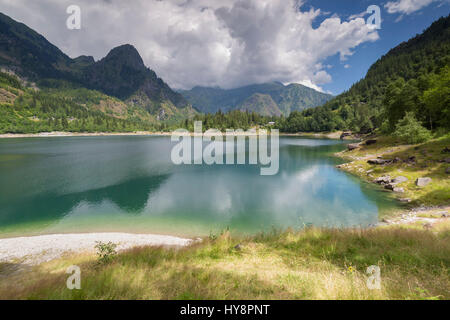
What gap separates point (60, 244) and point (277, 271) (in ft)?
52.1

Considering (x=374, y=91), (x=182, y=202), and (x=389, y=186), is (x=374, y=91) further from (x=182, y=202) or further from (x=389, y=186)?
(x=182, y=202)

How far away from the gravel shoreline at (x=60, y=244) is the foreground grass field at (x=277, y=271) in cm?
232

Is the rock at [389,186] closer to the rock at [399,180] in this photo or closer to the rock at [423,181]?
the rock at [399,180]

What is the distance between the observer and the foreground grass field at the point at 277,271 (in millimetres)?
4926

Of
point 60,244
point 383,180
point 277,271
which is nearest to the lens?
point 277,271

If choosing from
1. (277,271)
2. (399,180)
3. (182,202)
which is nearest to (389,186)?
(399,180)

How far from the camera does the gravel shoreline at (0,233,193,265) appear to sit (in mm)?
12086

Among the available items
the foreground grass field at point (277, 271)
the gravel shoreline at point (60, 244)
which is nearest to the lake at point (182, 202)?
the gravel shoreline at point (60, 244)

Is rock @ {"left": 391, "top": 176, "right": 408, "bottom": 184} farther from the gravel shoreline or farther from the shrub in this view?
the gravel shoreline

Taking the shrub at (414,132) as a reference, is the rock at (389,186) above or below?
below

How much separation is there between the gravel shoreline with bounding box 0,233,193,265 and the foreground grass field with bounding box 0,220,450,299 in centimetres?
232

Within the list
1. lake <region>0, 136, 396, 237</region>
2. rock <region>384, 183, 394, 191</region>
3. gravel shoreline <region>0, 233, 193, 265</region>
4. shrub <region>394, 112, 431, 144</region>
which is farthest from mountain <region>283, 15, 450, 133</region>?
gravel shoreline <region>0, 233, 193, 265</region>

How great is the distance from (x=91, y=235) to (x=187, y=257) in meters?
11.9

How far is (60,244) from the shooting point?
13.8m
